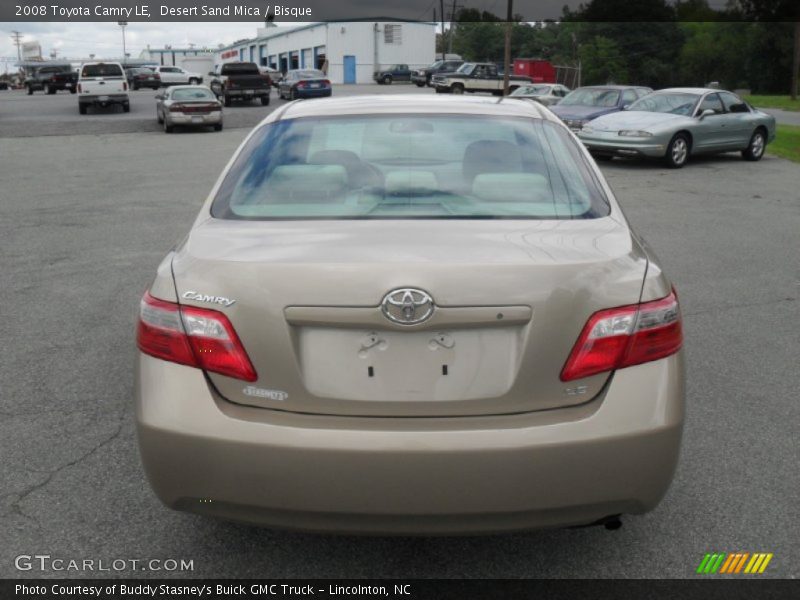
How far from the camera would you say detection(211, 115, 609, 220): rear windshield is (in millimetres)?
3133

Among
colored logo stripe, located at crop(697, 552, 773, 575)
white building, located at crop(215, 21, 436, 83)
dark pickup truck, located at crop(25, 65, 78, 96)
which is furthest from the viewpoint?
white building, located at crop(215, 21, 436, 83)

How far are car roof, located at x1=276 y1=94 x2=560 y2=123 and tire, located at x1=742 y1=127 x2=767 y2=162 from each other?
17.0 meters

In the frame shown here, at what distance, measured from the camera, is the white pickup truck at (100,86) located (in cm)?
3541

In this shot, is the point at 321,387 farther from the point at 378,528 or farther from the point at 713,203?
the point at 713,203

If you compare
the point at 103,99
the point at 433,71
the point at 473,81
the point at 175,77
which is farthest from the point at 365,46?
the point at 103,99

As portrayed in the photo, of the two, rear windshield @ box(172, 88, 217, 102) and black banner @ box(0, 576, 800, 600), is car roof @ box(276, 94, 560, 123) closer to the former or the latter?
black banner @ box(0, 576, 800, 600)

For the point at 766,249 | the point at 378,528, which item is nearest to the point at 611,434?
the point at 378,528

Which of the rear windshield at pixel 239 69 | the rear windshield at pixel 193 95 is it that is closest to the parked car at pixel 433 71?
the rear windshield at pixel 239 69

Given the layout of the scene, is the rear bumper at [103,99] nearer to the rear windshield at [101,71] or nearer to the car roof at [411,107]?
the rear windshield at [101,71]

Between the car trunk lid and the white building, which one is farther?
the white building

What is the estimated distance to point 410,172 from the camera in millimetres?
3416

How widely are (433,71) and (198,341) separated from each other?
207 ft

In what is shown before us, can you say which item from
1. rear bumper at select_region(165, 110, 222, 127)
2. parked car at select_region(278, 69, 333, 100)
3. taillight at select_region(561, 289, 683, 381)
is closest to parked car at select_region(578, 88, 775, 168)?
rear bumper at select_region(165, 110, 222, 127)

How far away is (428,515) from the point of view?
8.24 feet
